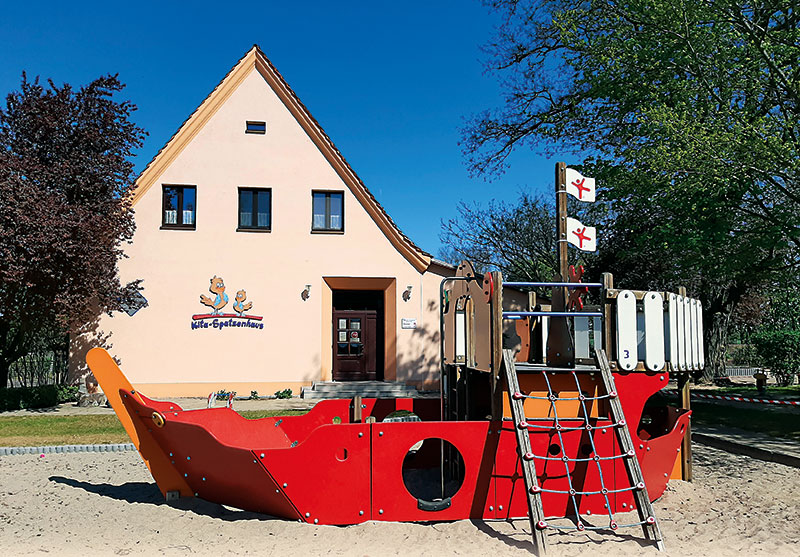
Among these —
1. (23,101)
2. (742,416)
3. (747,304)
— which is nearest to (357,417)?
(742,416)

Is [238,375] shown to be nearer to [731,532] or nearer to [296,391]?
[296,391]

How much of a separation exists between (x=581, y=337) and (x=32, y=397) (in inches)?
581

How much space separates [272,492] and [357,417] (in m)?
2.20

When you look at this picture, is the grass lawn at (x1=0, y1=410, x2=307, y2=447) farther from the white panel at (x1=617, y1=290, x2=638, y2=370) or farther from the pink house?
the white panel at (x1=617, y1=290, x2=638, y2=370)

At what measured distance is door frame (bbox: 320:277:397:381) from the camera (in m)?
19.0

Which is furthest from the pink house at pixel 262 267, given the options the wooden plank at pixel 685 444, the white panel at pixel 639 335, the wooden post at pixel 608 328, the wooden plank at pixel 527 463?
the wooden plank at pixel 527 463

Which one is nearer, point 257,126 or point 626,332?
point 626,332

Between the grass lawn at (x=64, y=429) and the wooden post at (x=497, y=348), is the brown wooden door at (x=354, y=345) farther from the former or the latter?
the wooden post at (x=497, y=348)

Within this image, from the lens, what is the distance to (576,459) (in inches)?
239

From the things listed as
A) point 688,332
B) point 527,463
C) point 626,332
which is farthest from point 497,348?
point 688,332

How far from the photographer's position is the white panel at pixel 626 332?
696cm

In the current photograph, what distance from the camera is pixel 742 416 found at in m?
14.8

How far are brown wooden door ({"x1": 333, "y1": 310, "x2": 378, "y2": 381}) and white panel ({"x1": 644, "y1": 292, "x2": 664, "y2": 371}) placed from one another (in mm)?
13124

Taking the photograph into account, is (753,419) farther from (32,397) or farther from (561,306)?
(32,397)
